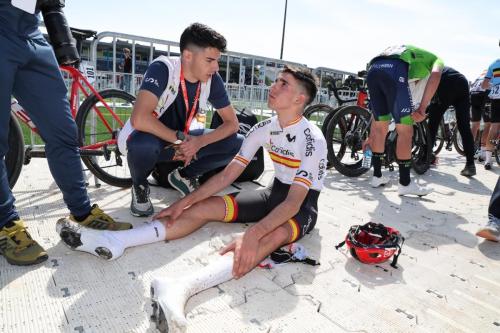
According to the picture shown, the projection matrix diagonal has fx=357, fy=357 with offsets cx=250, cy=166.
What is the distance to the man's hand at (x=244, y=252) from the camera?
1.82 metres

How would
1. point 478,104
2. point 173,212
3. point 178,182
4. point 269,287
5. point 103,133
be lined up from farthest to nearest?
point 478,104
point 103,133
point 178,182
point 173,212
point 269,287

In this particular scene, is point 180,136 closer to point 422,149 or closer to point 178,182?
point 178,182

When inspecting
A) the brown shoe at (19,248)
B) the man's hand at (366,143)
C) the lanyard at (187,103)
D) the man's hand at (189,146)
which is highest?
the lanyard at (187,103)

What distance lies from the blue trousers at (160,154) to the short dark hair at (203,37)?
Result: 28.5 inches

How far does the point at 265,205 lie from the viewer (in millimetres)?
2543

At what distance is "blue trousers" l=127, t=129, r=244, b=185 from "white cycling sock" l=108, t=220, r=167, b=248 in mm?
501

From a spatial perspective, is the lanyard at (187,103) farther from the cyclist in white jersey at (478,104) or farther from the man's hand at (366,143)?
the cyclist in white jersey at (478,104)

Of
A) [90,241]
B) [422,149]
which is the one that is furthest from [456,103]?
[90,241]

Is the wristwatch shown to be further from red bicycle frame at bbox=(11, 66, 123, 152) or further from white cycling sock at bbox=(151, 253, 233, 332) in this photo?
white cycling sock at bbox=(151, 253, 233, 332)

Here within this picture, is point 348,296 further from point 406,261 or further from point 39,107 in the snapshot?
point 39,107

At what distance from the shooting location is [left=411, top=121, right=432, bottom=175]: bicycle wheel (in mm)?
4867

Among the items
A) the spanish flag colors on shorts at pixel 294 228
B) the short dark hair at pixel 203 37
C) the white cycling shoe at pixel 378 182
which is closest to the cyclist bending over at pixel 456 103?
the white cycling shoe at pixel 378 182

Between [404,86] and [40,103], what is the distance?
10.5ft

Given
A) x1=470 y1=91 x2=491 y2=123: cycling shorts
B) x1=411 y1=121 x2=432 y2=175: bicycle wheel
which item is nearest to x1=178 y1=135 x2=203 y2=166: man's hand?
x1=411 y1=121 x2=432 y2=175: bicycle wheel
